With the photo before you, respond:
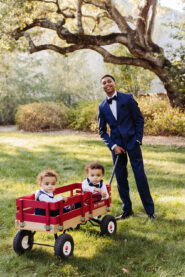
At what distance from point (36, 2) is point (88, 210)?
380 inches

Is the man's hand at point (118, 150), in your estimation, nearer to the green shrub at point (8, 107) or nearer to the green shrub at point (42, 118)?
the green shrub at point (42, 118)

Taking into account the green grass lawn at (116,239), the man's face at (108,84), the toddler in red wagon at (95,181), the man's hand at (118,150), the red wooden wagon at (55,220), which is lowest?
the green grass lawn at (116,239)

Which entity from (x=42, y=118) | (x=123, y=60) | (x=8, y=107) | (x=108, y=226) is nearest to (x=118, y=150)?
(x=108, y=226)

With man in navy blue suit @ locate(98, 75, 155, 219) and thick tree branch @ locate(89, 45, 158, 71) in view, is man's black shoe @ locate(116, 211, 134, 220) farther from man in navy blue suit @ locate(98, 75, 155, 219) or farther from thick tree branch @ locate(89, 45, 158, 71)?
thick tree branch @ locate(89, 45, 158, 71)

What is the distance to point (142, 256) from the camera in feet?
11.9

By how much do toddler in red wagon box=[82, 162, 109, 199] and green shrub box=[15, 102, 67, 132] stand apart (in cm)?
1247

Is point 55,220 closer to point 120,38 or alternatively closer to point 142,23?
point 120,38

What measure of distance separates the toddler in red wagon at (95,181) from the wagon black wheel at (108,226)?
0.27 metres

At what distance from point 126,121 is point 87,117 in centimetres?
1078

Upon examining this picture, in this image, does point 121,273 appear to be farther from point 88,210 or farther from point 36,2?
point 36,2

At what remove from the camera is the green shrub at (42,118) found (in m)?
16.8

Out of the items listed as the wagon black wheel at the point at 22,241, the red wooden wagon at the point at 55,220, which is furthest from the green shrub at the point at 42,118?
the wagon black wheel at the point at 22,241

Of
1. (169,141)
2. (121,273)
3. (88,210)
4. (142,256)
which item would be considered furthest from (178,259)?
(169,141)

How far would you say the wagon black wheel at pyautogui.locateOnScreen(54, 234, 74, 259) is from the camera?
3.46m
